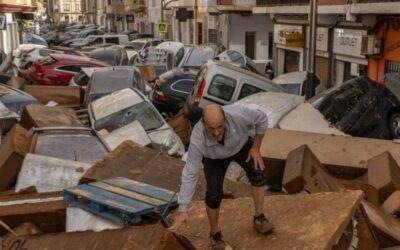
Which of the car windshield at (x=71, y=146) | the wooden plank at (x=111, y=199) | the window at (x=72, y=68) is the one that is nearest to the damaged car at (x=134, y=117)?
the car windshield at (x=71, y=146)

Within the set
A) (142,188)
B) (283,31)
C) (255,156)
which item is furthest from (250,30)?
(255,156)

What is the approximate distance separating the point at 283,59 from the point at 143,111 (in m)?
14.9

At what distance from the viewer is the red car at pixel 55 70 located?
17.5 meters

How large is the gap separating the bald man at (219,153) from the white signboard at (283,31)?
1685 cm

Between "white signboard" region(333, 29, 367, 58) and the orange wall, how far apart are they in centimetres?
61

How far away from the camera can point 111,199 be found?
5.12m

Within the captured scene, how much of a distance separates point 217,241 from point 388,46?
36.1ft

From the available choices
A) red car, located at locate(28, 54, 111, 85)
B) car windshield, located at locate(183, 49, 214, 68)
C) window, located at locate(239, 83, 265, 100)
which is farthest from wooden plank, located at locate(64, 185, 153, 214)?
car windshield, located at locate(183, 49, 214, 68)

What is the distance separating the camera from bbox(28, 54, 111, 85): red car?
17.5 m

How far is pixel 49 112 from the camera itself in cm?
979

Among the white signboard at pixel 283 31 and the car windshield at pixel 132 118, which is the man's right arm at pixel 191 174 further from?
the white signboard at pixel 283 31

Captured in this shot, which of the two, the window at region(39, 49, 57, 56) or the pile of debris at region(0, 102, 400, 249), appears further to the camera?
the window at region(39, 49, 57, 56)

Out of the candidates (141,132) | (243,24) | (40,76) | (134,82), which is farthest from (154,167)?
(243,24)

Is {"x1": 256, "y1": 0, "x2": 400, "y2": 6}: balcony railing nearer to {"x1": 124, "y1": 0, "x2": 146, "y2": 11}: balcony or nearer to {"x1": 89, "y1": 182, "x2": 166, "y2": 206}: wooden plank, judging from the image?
{"x1": 89, "y1": 182, "x2": 166, "y2": 206}: wooden plank
